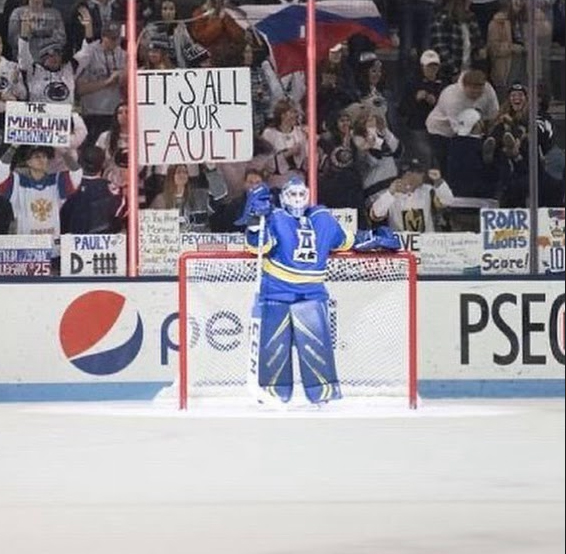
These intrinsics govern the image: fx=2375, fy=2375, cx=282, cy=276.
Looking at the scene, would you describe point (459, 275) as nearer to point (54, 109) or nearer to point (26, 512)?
point (54, 109)

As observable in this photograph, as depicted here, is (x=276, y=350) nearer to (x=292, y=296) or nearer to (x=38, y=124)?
(x=292, y=296)

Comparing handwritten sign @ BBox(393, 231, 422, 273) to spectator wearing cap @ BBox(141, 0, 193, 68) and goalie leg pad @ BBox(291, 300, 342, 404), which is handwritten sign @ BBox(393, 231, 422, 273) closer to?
goalie leg pad @ BBox(291, 300, 342, 404)

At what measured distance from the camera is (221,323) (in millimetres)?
13953

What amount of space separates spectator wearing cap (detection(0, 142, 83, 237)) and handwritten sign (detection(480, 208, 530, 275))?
8.36ft

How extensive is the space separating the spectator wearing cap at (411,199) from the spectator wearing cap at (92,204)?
164 cm

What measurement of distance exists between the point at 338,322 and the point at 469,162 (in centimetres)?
154

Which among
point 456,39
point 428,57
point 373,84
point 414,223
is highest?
point 456,39

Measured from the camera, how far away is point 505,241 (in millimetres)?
14750

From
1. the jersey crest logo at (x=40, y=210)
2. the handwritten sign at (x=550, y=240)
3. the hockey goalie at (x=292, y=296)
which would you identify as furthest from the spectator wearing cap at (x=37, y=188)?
the handwritten sign at (x=550, y=240)

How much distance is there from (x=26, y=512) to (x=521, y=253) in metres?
6.60

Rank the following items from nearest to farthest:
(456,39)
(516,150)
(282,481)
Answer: (282,481), (516,150), (456,39)

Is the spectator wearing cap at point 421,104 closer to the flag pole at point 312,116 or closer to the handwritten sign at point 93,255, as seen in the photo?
the flag pole at point 312,116

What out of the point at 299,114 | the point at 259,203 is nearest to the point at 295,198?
the point at 259,203

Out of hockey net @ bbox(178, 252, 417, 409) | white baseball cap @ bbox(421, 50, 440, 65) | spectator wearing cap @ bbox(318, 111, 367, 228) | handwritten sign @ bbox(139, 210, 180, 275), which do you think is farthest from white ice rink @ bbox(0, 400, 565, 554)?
white baseball cap @ bbox(421, 50, 440, 65)
